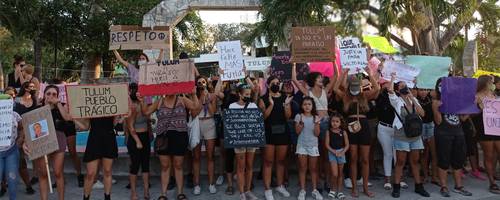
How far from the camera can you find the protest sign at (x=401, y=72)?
300 inches

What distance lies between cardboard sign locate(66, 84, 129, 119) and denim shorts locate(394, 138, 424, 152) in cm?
412

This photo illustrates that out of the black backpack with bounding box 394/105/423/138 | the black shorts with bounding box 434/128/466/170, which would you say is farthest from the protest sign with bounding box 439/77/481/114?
the black backpack with bounding box 394/105/423/138

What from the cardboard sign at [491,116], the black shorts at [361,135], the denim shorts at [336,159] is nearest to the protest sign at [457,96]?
the cardboard sign at [491,116]

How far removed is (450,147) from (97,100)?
535cm

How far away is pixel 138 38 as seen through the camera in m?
7.90

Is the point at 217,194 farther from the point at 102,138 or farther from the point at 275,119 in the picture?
the point at 102,138

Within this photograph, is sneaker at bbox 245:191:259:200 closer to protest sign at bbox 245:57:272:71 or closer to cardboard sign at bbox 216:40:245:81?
cardboard sign at bbox 216:40:245:81

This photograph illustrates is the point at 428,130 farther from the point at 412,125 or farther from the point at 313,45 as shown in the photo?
the point at 313,45

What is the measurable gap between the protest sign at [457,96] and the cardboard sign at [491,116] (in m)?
0.44

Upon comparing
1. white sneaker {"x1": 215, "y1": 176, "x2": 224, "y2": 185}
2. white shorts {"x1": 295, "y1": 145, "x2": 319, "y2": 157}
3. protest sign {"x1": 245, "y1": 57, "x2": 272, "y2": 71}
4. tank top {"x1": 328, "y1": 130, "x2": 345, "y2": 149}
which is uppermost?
protest sign {"x1": 245, "y1": 57, "x2": 272, "y2": 71}

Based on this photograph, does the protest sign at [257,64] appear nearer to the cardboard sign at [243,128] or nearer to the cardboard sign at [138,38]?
the cardboard sign at [138,38]

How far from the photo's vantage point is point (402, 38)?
17.3 meters

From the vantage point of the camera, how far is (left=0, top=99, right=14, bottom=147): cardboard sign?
6.34 m

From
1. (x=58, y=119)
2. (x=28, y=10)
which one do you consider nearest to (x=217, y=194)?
(x=58, y=119)
